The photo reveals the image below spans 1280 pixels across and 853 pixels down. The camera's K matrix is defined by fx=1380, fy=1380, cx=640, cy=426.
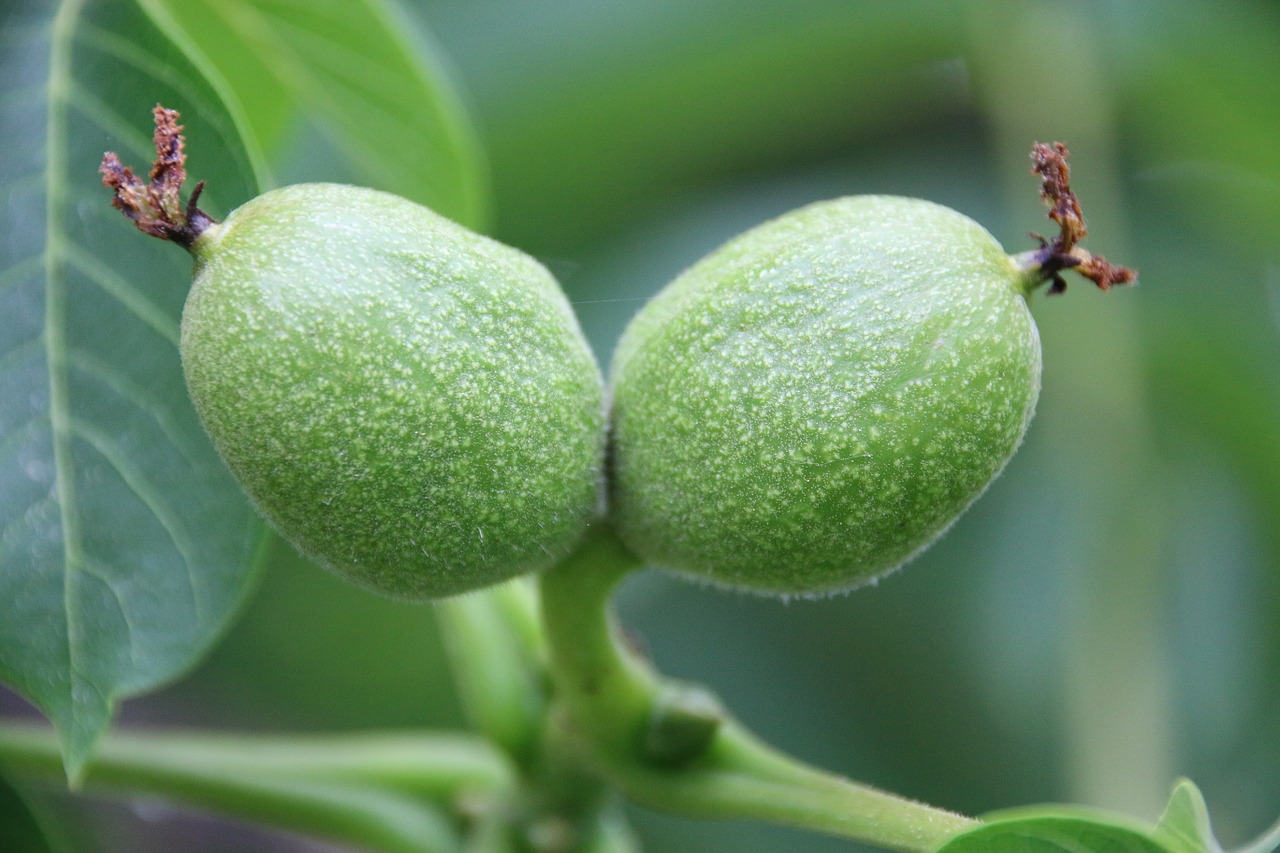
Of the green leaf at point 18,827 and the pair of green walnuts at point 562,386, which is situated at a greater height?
the pair of green walnuts at point 562,386

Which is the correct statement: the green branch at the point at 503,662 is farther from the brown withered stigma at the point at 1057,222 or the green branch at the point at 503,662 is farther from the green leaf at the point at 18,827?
the brown withered stigma at the point at 1057,222

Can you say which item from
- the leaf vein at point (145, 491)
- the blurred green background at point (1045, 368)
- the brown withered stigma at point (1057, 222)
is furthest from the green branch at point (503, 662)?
the blurred green background at point (1045, 368)

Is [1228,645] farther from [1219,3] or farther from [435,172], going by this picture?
[435,172]

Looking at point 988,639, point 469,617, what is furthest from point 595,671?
point 988,639

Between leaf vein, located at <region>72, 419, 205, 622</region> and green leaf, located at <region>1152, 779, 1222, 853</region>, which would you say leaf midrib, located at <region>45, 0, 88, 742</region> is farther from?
green leaf, located at <region>1152, 779, 1222, 853</region>

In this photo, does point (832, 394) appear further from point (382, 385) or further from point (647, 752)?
point (647, 752)

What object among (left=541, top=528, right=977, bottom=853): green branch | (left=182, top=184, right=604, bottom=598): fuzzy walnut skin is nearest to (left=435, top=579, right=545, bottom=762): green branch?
(left=541, top=528, right=977, bottom=853): green branch

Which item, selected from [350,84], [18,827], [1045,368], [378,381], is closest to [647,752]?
[378,381]
